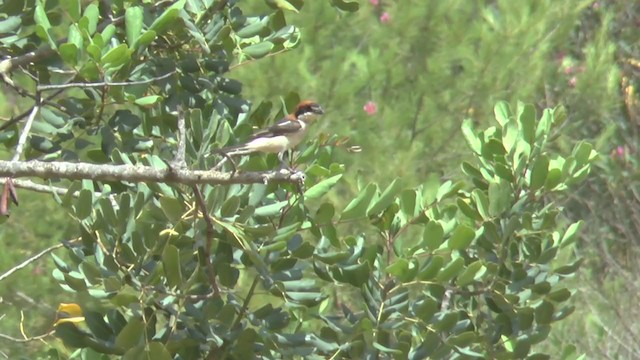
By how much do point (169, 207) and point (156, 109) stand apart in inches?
26.4

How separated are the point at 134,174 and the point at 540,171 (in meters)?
0.91

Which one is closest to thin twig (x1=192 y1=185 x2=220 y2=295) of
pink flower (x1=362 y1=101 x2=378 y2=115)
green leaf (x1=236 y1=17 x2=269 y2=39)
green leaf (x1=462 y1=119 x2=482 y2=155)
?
green leaf (x1=236 y1=17 x2=269 y2=39)

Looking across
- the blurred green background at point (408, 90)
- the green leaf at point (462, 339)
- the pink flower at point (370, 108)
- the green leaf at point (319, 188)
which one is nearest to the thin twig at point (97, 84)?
the green leaf at point (319, 188)

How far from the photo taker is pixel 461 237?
2387 millimetres

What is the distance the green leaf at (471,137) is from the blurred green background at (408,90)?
1692 mm

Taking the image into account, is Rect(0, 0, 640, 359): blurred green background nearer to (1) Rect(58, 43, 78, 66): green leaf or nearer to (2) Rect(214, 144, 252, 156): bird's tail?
(2) Rect(214, 144, 252, 156): bird's tail

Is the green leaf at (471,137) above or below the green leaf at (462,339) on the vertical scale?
above

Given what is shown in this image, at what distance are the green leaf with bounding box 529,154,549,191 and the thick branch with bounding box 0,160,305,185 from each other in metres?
0.63

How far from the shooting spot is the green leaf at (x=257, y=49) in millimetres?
2627

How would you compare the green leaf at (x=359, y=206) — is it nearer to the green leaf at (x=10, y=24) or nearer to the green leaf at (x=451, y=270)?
the green leaf at (x=451, y=270)

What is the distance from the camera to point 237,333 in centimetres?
226

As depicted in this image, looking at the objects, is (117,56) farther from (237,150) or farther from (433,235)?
(433,235)

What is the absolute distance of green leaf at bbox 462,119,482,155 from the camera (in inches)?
106

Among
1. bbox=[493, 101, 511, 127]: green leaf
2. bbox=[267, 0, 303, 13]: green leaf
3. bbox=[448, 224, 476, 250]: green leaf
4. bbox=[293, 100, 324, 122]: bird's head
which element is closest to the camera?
bbox=[448, 224, 476, 250]: green leaf
